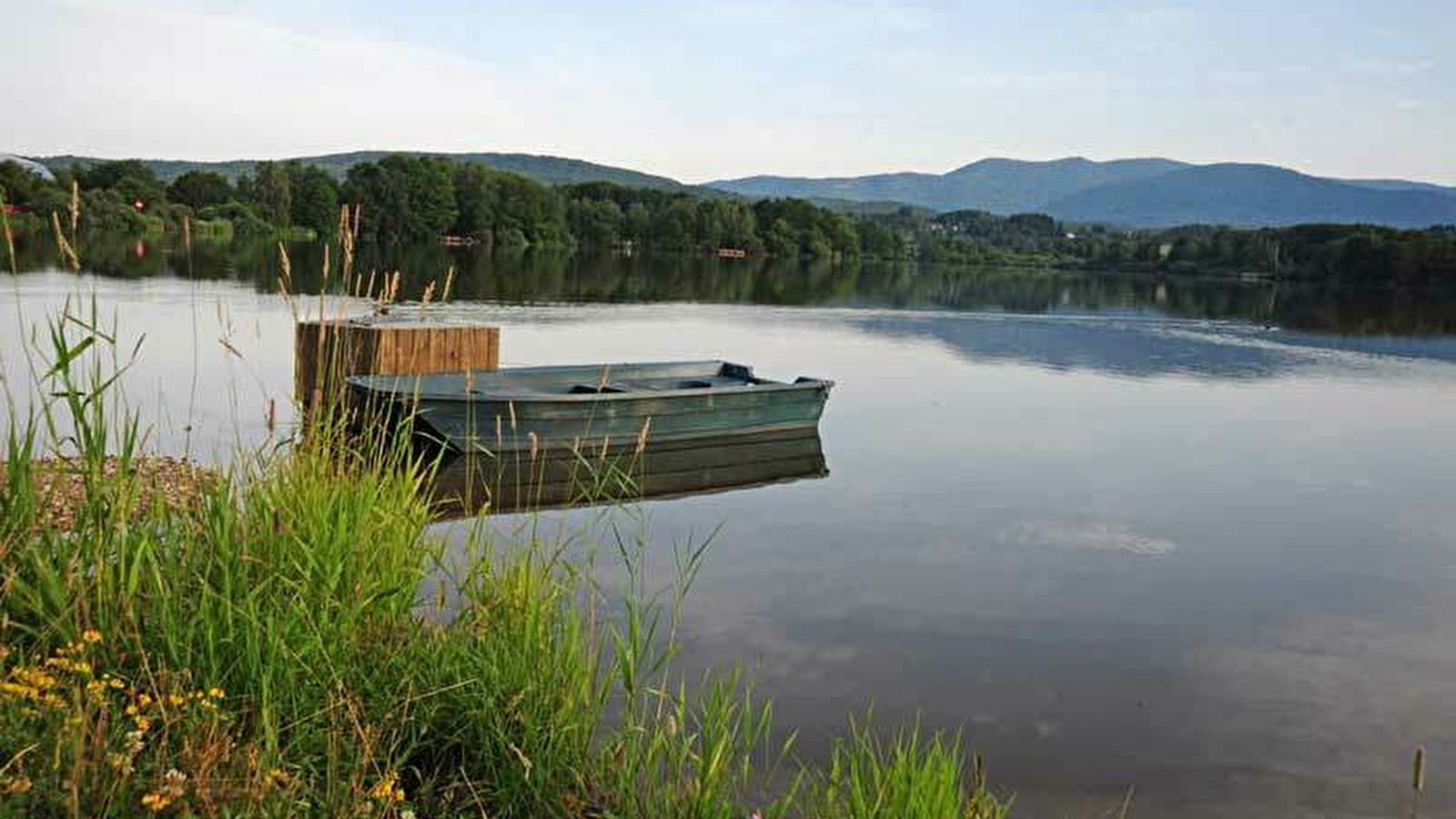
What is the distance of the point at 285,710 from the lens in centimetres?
420

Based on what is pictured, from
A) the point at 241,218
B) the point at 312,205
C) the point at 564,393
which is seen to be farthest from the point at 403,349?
the point at 312,205

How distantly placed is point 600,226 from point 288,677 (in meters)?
127

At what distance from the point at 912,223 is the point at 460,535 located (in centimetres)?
19195

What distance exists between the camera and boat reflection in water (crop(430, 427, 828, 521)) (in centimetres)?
1316

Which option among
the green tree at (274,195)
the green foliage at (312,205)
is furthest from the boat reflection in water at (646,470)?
the green foliage at (312,205)

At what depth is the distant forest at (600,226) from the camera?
93.4 meters

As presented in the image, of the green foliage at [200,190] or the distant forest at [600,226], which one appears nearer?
the distant forest at [600,226]

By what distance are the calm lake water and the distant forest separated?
214ft

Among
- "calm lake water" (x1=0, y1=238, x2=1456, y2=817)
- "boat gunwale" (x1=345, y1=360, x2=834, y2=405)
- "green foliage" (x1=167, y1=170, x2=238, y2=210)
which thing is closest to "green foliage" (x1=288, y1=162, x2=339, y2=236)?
"green foliage" (x1=167, y1=170, x2=238, y2=210)

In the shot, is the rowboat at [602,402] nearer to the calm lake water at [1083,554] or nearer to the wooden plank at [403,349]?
the wooden plank at [403,349]

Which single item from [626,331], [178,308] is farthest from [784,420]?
[178,308]

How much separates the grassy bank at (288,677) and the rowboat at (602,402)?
7.25m

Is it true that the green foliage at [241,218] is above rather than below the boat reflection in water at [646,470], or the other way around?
above

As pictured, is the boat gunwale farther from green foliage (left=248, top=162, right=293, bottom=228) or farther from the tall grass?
green foliage (left=248, top=162, right=293, bottom=228)
